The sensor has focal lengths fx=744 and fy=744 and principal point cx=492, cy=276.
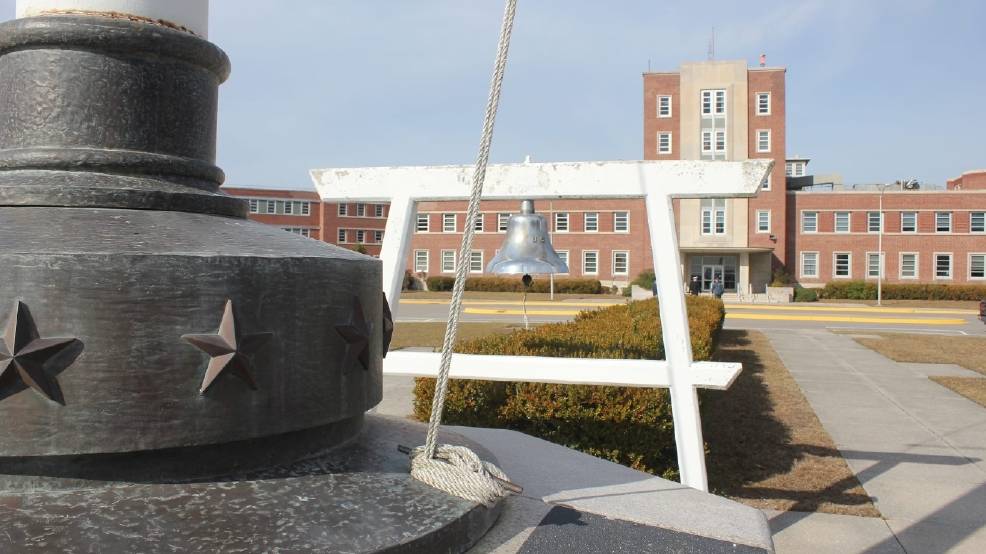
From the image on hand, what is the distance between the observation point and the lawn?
33.3 feet

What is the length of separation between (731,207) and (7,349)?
43.7 meters

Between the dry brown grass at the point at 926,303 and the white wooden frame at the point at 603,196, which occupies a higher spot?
the white wooden frame at the point at 603,196

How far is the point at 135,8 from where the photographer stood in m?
1.84

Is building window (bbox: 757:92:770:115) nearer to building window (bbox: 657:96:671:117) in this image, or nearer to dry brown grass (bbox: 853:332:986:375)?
building window (bbox: 657:96:671:117)

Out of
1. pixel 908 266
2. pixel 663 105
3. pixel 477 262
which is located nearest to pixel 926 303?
pixel 908 266

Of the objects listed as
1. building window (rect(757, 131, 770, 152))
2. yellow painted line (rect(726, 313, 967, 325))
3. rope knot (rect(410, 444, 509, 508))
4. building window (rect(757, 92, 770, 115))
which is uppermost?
building window (rect(757, 92, 770, 115))

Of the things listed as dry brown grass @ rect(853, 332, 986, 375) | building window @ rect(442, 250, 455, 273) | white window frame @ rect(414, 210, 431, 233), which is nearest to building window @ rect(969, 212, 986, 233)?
dry brown grass @ rect(853, 332, 986, 375)

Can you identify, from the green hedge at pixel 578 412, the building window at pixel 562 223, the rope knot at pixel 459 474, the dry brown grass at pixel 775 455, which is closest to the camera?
the rope knot at pixel 459 474

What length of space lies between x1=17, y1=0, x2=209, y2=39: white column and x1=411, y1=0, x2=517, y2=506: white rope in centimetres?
82

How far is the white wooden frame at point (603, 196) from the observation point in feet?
11.4

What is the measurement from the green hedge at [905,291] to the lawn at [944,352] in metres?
23.2

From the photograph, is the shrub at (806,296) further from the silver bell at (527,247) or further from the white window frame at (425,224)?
the silver bell at (527,247)

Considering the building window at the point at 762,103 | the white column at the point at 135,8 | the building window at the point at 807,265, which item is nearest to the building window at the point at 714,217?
the building window at the point at 807,265

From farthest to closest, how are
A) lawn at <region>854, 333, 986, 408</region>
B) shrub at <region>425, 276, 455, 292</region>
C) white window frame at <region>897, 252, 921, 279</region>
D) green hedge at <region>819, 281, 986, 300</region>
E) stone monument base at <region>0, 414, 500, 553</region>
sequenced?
shrub at <region>425, 276, 455, 292</region> → white window frame at <region>897, 252, 921, 279</region> → green hedge at <region>819, 281, 986, 300</region> → lawn at <region>854, 333, 986, 408</region> → stone monument base at <region>0, 414, 500, 553</region>
